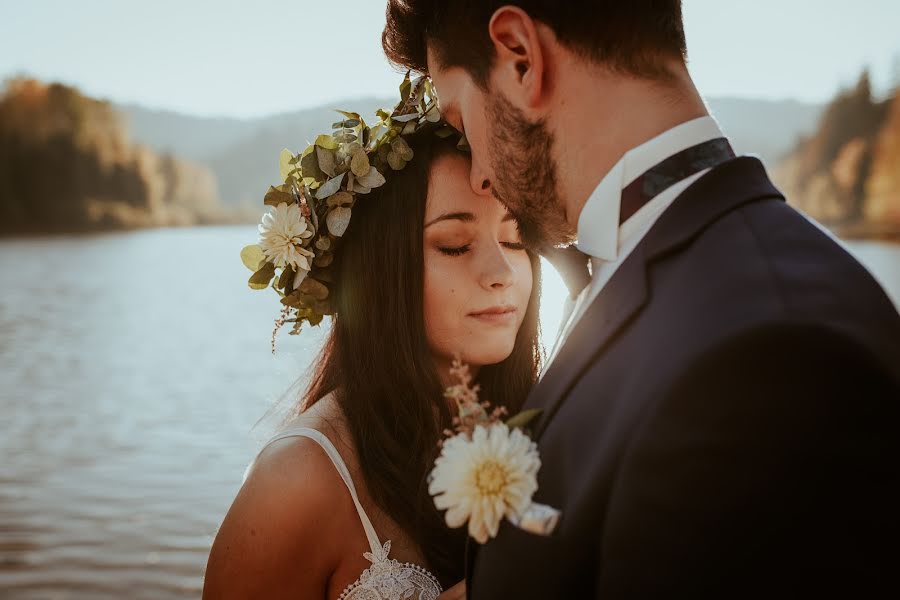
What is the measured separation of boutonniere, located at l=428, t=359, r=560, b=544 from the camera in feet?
5.21

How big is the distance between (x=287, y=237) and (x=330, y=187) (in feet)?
0.77

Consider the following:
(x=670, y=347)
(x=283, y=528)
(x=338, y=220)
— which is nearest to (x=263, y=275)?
(x=338, y=220)

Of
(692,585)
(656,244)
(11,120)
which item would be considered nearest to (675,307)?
(656,244)

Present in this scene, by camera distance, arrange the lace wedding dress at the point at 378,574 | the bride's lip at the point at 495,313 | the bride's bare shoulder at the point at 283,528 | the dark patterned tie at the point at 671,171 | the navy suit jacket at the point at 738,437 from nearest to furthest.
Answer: the navy suit jacket at the point at 738,437 < the dark patterned tie at the point at 671,171 < the bride's bare shoulder at the point at 283,528 < the lace wedding dress at the point at 378,574 < the bride's lip at the point at 495,313

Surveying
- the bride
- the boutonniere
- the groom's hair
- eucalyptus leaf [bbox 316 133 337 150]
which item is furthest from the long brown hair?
the boutonniere

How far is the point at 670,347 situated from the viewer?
4.67ft

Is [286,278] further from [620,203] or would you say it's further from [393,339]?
[620,203]

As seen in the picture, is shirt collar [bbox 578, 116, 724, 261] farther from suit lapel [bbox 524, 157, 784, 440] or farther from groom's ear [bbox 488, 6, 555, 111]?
groom's ear [bbox 488, 6, 555, 111]

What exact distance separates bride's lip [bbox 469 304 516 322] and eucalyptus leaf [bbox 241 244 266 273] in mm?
820

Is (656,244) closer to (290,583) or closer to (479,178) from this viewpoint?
(479,178)

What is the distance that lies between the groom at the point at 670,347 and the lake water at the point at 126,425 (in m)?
1.21

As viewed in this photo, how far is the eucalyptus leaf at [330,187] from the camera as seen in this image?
3012 millimetres

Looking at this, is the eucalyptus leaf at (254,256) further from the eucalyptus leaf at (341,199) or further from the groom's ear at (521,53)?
the groom's ear at (521,53)

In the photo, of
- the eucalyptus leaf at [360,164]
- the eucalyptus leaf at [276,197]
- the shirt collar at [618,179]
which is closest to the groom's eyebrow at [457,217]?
the eucalyptus leaf at [360,164]
